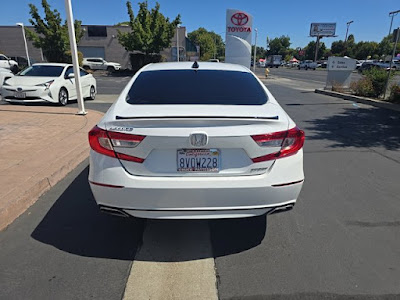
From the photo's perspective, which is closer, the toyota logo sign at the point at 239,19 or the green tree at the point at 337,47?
the toyota logo sign at the point at 239,19

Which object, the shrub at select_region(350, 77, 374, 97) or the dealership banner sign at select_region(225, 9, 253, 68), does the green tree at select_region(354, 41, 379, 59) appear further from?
the shrub at select_region(350, 77, 374, 97)

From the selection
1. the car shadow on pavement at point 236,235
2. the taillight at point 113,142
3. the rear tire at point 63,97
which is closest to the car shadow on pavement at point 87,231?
the car shadow on pavement at point 236,235

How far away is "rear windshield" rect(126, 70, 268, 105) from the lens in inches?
118

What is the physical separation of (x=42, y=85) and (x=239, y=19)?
41.6 ft

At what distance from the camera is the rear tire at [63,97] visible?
10798 mm

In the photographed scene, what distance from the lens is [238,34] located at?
1888cm

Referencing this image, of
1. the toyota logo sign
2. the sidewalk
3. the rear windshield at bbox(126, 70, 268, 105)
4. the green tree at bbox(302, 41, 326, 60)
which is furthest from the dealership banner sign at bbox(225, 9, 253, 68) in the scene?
the green tree at bbox(302, 41, 326, 60)

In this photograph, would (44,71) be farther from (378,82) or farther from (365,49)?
(365,49)

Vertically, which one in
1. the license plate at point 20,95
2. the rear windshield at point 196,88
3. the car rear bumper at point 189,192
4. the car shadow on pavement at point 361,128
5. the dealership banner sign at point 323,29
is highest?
the dealership banner sign at point 323,29

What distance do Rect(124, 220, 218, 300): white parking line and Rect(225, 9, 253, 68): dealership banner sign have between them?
1685cm

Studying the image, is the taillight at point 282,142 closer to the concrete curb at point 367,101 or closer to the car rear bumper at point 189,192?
the car rear bumper at point 189,192

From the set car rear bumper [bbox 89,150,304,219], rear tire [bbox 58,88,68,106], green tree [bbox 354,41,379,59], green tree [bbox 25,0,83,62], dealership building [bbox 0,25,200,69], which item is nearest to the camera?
car rear bumper [bbox 89,150,304,219]

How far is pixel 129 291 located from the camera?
238cm

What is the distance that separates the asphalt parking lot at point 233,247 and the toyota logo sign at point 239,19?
16286 mm
